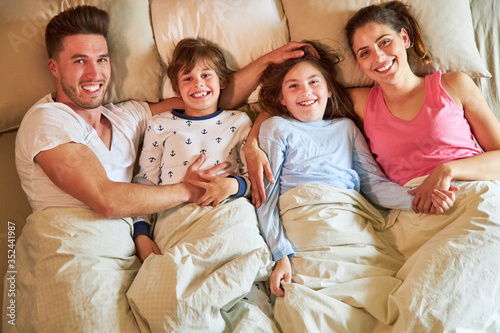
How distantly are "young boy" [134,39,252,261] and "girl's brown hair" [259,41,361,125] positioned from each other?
0.49 ft

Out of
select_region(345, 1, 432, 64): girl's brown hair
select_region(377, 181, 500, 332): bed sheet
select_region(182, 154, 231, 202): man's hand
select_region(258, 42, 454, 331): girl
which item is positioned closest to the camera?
select_region(377, 181, 500, 332): bed sheet

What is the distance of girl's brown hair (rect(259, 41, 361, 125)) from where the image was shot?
1.68 m

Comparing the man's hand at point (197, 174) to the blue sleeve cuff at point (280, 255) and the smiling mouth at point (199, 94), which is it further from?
the blue sleeve cuff at point (280, 255)

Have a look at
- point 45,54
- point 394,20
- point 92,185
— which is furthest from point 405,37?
point 45,54

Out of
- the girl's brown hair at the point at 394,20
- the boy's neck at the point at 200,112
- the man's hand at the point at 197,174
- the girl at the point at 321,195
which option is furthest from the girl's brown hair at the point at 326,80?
the man's hand at the point at 197,174

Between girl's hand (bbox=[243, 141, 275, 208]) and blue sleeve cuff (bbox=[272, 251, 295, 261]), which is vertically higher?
girl's hand (bbox=[243, 141, 275, 208])

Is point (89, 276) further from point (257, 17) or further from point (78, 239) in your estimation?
point (257, 17)

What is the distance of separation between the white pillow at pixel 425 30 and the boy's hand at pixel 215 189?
2.24ft

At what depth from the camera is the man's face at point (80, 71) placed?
1.54 metres

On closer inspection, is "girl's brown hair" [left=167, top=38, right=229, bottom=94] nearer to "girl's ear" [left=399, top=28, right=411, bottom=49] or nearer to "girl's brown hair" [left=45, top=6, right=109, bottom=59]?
"girl's brown hair" [left=45, top=6, right=109, bottom=59]

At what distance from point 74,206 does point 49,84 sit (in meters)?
0.54

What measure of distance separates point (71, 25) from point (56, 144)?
491 mm

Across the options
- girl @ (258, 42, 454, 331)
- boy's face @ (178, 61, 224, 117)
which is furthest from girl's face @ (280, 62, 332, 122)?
boy's face @ (178, 61, 224, 117)

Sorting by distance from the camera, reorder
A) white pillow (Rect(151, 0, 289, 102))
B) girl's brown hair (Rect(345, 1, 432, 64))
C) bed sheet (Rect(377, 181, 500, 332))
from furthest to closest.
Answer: white pillow (Rect(151, 0, 289, 102)), girl's brown hair (Rect(345, 1, 432, 64)), bed sheet (Rect(377, 181, 500, 332))
